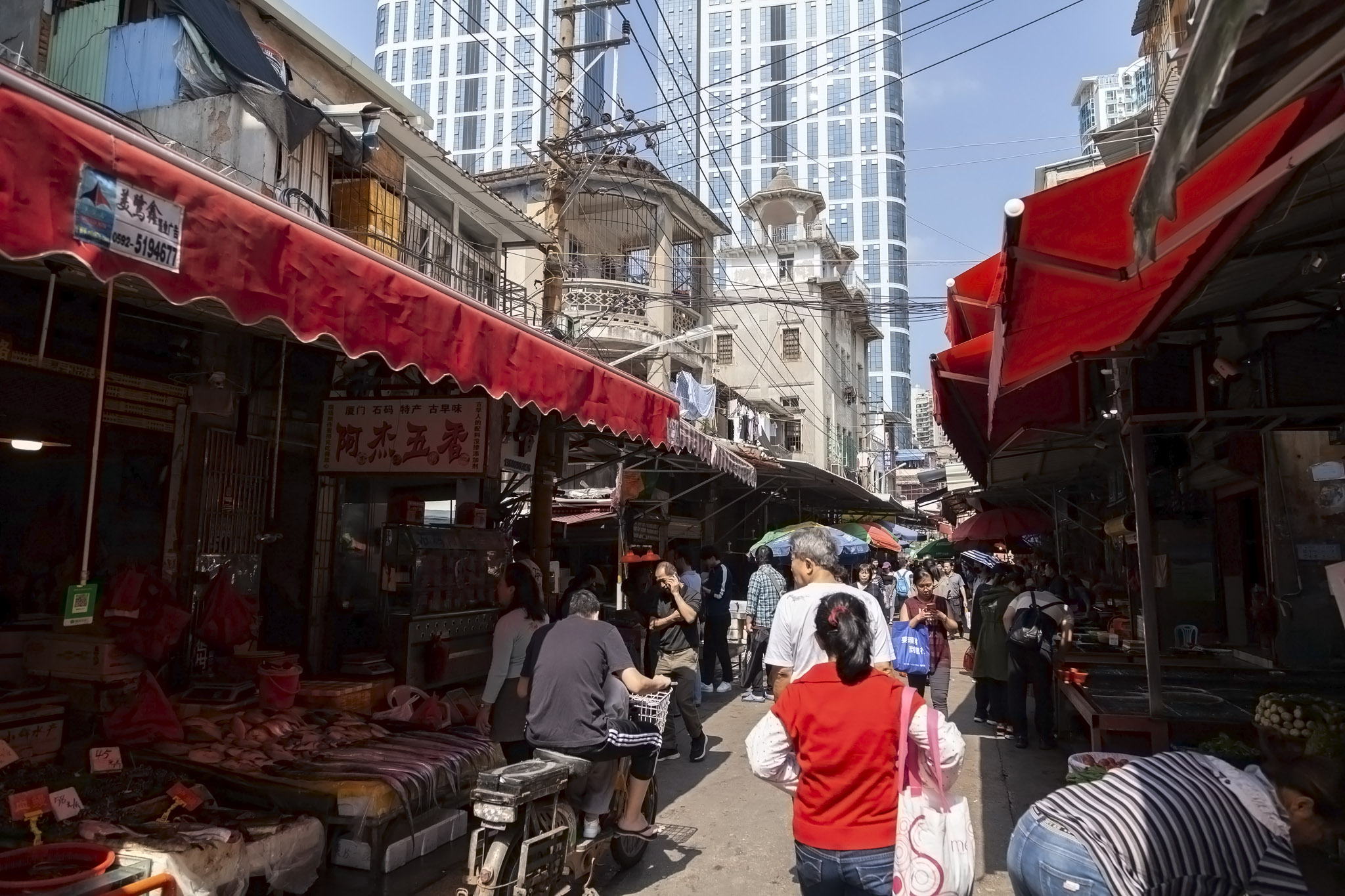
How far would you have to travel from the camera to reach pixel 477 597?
324 inches

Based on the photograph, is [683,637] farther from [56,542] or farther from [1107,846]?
[1107,846]

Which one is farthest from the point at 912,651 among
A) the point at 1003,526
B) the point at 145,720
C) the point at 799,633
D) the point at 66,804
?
the point at 1003,526

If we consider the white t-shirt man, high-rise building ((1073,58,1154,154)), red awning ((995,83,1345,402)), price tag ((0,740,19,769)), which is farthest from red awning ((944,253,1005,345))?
high-rise building ((1073,58,1154,154))

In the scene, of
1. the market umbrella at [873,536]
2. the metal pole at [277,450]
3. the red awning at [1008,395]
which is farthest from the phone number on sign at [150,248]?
the market umbrella at [873,536]

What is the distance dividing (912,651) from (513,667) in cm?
418

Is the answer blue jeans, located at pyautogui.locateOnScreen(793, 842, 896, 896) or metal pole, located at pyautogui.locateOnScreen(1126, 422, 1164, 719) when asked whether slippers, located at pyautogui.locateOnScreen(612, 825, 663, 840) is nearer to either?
blue jeans, located at pyautogui.locateOnScreen(793, 842, 896, 896)

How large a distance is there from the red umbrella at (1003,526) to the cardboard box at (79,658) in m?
14.9

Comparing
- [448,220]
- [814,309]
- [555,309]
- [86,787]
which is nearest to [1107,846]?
[86,787]

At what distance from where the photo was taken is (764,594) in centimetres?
1115

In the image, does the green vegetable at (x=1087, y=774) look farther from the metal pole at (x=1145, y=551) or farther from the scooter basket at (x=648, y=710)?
the scooter basket at (x=648, y=710)

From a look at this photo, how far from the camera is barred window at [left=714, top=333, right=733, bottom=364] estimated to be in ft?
127

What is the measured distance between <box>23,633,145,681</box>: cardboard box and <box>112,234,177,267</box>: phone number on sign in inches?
141

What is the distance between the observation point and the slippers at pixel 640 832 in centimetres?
523

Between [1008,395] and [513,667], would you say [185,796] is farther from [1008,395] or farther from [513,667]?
[1008,395]
